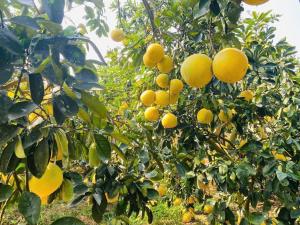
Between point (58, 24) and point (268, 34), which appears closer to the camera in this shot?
point (58, 24)

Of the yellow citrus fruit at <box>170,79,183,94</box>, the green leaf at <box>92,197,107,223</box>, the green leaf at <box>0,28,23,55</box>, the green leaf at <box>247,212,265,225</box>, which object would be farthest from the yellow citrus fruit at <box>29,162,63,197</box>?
the green leaf at <box>247,212,265,225</box>

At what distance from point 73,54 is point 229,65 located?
1.71 ft

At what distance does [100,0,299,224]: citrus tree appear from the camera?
5.28ft

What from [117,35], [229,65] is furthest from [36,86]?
[117,35]

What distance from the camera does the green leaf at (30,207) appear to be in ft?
2.15

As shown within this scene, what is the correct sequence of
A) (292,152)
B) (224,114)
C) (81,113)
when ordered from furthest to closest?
(224,114)
(292,152)
(81,113)

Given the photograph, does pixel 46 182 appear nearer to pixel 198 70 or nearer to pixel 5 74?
pixel 5 74

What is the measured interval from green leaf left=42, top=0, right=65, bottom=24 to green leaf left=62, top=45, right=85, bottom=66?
0.22ft

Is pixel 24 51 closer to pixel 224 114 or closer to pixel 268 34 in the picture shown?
pixel 224 114

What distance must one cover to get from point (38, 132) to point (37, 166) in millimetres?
88

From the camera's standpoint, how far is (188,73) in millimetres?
1165

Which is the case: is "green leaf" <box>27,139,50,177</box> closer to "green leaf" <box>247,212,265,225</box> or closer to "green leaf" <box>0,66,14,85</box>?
"green leaf" <box>0,66,14,85</box>

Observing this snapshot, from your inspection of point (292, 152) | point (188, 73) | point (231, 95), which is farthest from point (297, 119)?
point (188, 73)

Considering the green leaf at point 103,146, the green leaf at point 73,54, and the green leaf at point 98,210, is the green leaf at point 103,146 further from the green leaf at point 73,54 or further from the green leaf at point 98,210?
the green leaf at point 98,210
